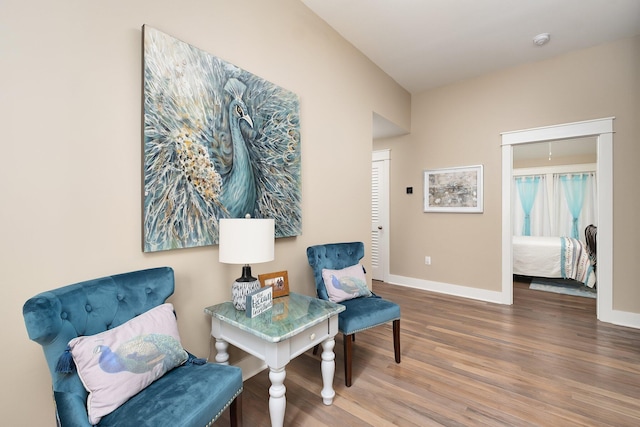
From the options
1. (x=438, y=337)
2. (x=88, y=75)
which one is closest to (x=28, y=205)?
(x=88, y=75)

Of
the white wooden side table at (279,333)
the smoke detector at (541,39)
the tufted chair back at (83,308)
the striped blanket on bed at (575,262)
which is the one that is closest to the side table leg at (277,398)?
the white wooden side table at (279,333)

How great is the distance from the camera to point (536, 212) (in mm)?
7297

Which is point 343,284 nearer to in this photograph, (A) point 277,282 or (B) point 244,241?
(A) point 277,282

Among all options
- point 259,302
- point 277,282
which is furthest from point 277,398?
point 277,282

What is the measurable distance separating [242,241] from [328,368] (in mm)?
925

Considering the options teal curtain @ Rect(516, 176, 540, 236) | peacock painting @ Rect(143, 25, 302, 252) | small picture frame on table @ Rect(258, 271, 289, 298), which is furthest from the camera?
teal curtain @ Rect(516, 176, 540, 236)

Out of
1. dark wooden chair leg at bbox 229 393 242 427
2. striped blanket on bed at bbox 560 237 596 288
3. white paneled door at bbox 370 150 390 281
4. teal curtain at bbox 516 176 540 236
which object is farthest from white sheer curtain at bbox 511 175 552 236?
dark wooden chair leg at bbox 229 393 242 427

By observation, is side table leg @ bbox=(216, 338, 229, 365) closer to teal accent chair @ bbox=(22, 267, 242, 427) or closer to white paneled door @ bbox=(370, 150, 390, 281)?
teal accent chair @ bbox=(22, 267, 242, 427)

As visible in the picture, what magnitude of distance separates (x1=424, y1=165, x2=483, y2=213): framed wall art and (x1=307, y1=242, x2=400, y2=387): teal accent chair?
2.04 meters

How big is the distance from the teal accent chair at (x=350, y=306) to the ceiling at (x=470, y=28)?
198cm

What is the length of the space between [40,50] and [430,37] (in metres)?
3.10

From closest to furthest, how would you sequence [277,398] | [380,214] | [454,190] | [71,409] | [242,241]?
[71,409]
[277,398]
[242,241]
[454,190]
[380,214]

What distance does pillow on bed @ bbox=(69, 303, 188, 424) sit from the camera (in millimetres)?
1034

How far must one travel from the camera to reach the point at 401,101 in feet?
13.7
